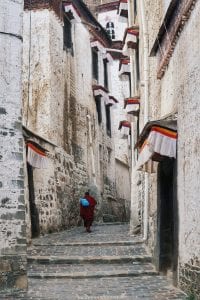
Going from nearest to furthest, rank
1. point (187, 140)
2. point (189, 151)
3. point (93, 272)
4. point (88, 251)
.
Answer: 1. point (189, 151)
2. point (187, 140)
3. point (93, 272)
4. point (88, 251)

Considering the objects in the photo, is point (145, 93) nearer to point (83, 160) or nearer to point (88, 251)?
point (88, 251)

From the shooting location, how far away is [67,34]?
1852 cm

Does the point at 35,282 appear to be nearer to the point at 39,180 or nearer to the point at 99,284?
the point at 99,284

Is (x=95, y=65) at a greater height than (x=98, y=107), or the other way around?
(x=95, y=65)

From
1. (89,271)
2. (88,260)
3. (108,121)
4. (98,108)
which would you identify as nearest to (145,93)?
(88,260)

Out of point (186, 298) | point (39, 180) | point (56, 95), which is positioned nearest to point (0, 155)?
point (186, 298)

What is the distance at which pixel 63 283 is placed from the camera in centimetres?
808

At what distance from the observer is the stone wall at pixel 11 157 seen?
23.9 ft

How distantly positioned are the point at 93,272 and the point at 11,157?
2.74 metres

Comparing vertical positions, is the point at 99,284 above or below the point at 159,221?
below

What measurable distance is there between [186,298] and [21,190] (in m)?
2.98

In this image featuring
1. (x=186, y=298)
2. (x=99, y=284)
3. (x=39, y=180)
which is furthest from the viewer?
(x=39, y=180)

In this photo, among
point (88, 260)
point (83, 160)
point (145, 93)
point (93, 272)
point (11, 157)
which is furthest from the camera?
point (83, 160)

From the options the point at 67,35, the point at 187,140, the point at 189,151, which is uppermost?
the point at 67,35
